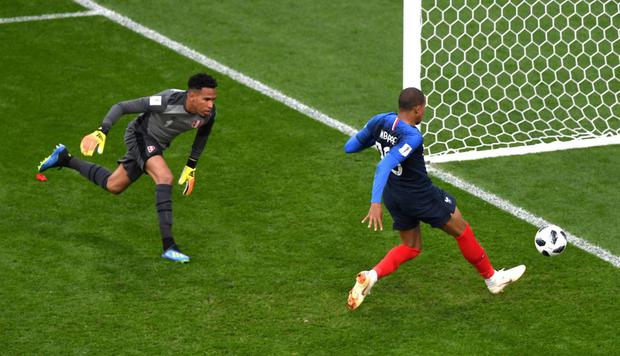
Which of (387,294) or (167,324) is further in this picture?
(387,294)

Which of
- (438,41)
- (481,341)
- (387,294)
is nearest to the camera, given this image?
(481,341)

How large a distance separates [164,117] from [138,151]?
37cm

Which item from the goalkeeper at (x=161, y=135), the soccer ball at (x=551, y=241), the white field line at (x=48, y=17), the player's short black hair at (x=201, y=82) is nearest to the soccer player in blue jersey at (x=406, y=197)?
the soccer ball at (x=551, y=241)

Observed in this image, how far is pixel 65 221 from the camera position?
10.5 meters

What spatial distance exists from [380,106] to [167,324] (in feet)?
16.6

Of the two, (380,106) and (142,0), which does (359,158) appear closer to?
(380,106)

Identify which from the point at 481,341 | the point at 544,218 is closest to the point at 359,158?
the point at 544,218

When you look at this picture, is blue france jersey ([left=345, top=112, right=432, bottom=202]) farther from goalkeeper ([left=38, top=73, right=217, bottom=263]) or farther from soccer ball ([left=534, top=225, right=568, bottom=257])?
goalkeeper ([left=38, top=73, right=217, bottom=263])

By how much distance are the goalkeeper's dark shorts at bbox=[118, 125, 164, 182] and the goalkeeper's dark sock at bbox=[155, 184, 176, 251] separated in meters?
0.33

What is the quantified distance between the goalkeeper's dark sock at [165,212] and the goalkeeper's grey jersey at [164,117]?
466mm

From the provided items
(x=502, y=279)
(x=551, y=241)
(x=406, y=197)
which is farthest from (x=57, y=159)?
(x=551, y=241)

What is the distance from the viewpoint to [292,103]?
Answer: 43.2 ft

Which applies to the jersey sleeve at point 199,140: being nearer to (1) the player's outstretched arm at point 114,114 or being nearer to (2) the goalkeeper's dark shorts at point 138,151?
(2) the goalkeeper's dark shorts at point 138,151

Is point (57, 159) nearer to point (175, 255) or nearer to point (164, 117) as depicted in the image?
point (164, 117)
